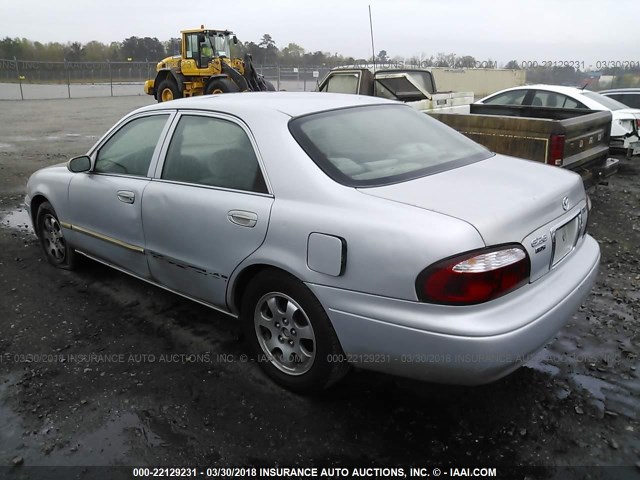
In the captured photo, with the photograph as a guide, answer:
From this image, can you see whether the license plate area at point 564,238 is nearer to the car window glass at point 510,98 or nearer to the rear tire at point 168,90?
the car window glass at point 510,98

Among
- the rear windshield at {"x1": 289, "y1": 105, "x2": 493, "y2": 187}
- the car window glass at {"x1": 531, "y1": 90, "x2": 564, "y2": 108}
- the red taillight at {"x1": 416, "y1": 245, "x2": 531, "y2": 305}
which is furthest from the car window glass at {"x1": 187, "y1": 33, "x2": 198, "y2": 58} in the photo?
the red taillight at {"x1": 416, "y1": 245, "x2": 531, "y2": 305}

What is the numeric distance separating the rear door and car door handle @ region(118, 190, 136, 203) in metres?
0.13

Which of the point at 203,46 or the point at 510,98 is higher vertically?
the point at 203,46

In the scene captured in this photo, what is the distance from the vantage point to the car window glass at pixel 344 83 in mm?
10352

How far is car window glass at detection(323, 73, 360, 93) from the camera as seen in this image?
34.0 feet

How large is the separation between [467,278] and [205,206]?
1.60 metres

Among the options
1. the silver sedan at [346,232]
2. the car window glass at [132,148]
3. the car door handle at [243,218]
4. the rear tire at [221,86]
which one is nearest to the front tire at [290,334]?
the silver sedan at [346,232]

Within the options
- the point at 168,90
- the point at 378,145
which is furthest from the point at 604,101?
the point at 168,90

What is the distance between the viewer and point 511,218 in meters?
2.41

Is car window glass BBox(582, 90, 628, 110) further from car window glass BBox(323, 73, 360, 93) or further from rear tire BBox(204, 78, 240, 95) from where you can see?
rear tire BBox(204, 78, 240, 95)

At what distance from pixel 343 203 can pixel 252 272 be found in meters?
0.74

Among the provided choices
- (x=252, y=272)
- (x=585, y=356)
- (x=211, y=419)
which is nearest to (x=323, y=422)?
(x=211, y=419)

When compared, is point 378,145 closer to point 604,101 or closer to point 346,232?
point 346,232

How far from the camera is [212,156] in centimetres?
328
